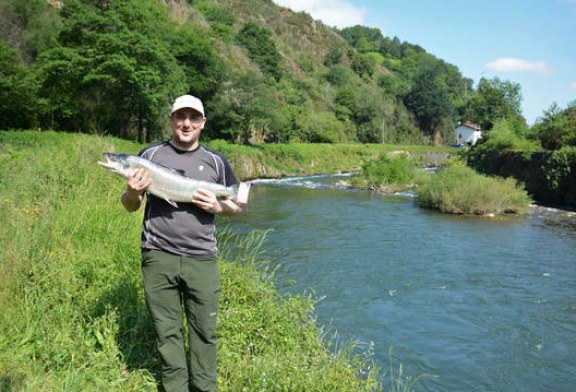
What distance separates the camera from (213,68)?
4691cm

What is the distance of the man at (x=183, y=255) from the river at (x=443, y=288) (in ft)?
5.64

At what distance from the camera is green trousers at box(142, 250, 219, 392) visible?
12.1ft

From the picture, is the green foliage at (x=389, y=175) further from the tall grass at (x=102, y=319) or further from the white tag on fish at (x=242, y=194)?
the white tag on fish at (x=242, y=194)

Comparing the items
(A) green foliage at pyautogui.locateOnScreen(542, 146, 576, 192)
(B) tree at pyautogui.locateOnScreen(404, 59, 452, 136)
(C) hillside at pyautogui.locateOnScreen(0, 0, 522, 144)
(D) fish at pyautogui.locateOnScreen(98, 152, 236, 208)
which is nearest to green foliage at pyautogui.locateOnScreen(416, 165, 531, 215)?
(A) green foliage at pyautogui.locateOnScreen(542, 146, 576, 192)

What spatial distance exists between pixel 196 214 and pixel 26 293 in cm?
224

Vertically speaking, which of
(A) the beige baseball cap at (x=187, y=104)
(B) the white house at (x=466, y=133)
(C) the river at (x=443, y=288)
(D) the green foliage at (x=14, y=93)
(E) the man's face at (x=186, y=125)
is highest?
(B) the white house at (x=466, y=133)

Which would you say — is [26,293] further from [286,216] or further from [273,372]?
[286,216]

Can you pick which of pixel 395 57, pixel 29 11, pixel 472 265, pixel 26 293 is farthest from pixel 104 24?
pixel 395 57

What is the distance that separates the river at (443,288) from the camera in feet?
24.6

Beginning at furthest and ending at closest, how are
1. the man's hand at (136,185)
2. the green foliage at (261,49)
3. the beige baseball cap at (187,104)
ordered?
the green foliage at (261,49) < the beige baseball cap at (187,104) < the man's hand at (136,185)

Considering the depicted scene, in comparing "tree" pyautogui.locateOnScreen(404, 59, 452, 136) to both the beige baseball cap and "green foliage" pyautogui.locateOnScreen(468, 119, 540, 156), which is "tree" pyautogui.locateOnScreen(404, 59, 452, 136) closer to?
"green foliage" pyautogui.locateOnScreen(468, 119, 540, 156)

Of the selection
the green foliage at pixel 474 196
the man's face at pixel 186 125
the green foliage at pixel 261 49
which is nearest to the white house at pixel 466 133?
the green foliage at pixel 261 49

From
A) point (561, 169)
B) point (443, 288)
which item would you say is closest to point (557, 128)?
point (561, 169)

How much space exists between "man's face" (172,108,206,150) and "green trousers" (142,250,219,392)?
950 mm
